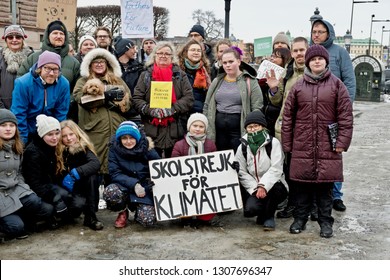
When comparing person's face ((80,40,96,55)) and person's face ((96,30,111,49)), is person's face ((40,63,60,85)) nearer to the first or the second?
person's face ((80,40,96,55))

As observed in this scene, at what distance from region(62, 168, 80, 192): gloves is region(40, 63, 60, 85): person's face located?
3.30ft

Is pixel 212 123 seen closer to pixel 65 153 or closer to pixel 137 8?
pixel 65 153

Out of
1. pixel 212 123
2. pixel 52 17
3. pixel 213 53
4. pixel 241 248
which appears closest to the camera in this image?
pixel 241 248

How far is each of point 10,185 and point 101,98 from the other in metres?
1.42

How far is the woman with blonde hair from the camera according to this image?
5.31 metres

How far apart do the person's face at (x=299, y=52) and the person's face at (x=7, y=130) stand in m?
3.12

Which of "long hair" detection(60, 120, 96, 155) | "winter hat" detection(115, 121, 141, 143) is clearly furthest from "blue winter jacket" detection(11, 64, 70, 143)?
"winter hat" detection(115, 121, 141, 143)

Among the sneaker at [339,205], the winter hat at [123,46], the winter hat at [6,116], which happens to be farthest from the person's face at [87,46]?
the sneaker at [339,205]

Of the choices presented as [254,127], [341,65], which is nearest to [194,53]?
[254,127]

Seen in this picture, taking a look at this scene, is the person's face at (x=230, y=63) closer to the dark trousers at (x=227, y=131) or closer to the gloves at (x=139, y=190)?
the dark trousers at (x=227, y=131)

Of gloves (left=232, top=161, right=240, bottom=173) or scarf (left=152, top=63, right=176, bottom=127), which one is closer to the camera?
gloves (left=232, top=161, right=240, bottom=173)

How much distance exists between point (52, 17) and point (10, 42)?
1583 mm

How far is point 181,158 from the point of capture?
5395 millimetres
